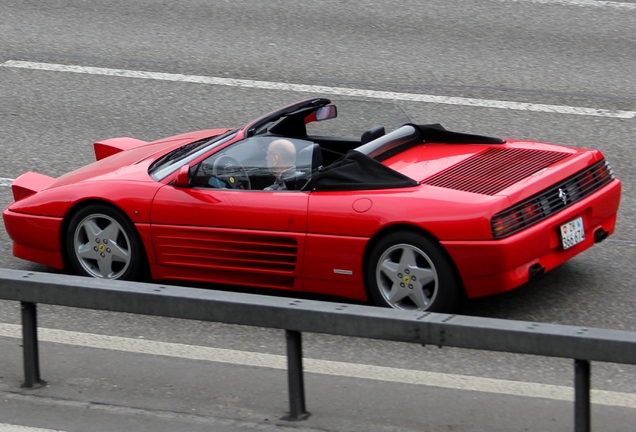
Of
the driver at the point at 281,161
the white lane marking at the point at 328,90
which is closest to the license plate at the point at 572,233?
the driver at the point at 281,161

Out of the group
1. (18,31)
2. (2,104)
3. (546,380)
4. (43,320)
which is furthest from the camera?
(18,31)

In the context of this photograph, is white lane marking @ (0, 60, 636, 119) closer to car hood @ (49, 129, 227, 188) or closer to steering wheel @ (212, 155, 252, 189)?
car hood @ (49, 129, 227, 188)

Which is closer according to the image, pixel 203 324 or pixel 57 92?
pixel 203 324

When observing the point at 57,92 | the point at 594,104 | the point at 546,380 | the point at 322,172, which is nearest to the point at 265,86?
the point at 57,92

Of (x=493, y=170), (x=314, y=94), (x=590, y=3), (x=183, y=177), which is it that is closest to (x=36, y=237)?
(x=183, y=177)

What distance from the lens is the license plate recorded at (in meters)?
6.83

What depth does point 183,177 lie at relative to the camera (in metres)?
7.26

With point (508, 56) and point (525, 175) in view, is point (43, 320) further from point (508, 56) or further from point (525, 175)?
point (508, 56)

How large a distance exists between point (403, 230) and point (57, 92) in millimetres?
6144

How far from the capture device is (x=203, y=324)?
700cm

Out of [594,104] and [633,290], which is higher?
[594,104]

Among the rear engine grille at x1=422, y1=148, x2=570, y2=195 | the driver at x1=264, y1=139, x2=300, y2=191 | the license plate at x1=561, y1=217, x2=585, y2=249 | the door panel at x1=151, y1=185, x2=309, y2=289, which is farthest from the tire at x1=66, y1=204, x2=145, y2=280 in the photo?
the license plate at x1=561, y1=217, x2=585, y2=249

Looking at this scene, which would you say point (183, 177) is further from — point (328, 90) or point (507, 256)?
point (328, 90)

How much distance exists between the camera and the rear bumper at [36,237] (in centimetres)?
767
